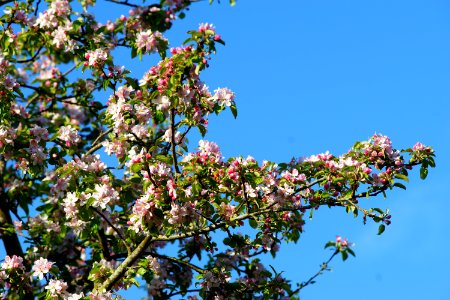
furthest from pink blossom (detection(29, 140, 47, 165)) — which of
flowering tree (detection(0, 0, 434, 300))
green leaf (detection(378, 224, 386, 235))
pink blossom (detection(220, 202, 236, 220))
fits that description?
green leaf (detection(378, 224, 386, 235))

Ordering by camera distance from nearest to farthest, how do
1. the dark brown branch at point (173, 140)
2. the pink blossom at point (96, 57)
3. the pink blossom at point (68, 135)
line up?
the dark brown branch at point (173, 140)
the pink blossom at point (96, 57)
the pink blossom at point (68, 135)

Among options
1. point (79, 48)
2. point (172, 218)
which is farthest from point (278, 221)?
point (79, 48)

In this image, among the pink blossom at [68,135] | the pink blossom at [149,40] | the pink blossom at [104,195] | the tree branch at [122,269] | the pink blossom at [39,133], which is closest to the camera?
the pink blossom at [104,195]

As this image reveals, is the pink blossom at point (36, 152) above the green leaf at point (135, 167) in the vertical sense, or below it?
above

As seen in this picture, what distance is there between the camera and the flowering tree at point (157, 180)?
629cm

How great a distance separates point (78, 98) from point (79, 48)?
1396 mm

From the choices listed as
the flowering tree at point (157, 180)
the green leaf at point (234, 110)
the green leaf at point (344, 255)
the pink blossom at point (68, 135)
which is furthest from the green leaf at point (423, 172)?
the pink blossom at point (68, 135)

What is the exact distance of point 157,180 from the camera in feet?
20.6

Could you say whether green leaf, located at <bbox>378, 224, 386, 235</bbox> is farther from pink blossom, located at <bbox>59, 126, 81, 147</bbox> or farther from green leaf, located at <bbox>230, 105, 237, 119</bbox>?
pink blossom, located at <bbox>59, 126, 81, 147</bbox>

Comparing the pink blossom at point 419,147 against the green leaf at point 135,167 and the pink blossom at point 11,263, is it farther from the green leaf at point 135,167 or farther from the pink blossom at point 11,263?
the pink blossom at point 11,263

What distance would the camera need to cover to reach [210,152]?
6.38 meters

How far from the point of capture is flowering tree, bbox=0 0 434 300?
629cm

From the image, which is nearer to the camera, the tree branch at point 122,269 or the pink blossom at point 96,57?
the tree branch at point 122,269

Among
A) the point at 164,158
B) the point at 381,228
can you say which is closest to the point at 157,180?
the point at 164,158
